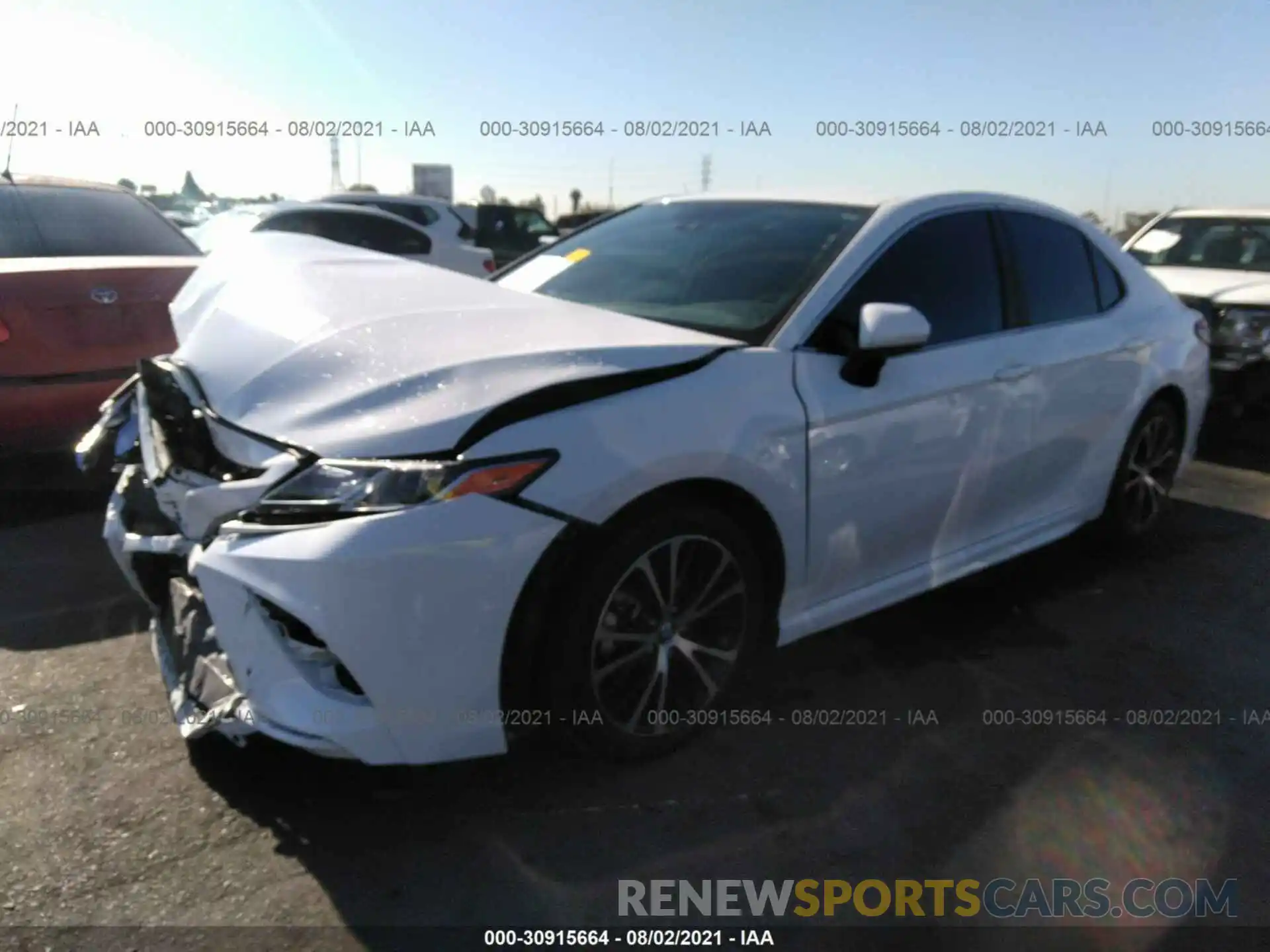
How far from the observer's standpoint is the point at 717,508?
2.70 meters

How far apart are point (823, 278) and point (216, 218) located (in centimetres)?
875

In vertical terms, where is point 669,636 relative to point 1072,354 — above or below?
below

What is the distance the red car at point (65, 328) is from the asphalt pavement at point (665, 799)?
1000 millimetres

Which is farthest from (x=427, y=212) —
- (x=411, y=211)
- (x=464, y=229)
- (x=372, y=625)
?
(x=372, y=625)

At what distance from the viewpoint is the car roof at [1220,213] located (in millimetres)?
7539

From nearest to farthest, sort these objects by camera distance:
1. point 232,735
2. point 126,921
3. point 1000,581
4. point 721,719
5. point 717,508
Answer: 1. point 126,921
2. point 232,735
3. point 717,508
4. point 721,719
5. point 1000,581

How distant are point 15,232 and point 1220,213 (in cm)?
786

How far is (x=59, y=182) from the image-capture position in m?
5.40

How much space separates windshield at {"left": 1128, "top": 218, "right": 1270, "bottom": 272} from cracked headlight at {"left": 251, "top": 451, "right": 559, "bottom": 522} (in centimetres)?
676

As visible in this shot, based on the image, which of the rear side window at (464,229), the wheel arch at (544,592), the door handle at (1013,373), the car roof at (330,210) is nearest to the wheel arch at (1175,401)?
the door handle at (1013,373)

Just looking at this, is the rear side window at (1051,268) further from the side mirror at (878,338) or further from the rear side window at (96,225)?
the rear side window at (96,225)

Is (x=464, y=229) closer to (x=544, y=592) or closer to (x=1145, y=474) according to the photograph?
(x=1145, y=474)

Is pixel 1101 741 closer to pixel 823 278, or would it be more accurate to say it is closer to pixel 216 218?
pixel 823 278

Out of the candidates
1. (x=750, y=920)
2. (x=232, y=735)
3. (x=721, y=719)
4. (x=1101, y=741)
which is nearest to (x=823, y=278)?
(x=721, y=719)
